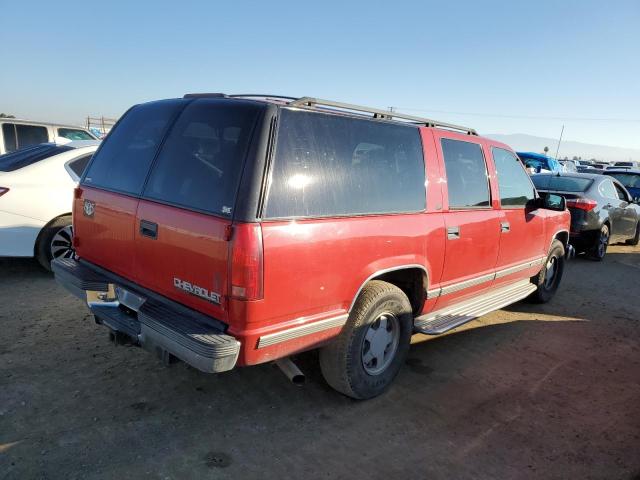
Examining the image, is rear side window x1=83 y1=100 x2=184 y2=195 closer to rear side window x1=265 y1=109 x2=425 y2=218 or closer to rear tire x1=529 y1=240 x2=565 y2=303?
rear side window x1=265 y1=109 x2=425 y2=218

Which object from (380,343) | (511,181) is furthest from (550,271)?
→ (380,343)

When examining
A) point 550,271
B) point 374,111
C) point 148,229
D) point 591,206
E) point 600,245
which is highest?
point 374,111

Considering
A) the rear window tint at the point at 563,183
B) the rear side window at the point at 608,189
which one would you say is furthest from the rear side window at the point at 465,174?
the rear side window at the point at 608,189

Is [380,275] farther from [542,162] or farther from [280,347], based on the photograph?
[542,162]

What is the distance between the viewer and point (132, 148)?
3.29 meters

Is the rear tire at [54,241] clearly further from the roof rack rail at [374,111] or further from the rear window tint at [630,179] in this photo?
the rear window tint at [630,179]

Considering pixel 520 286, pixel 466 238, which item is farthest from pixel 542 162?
pixel 466 238

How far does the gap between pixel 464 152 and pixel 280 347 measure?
256 cm

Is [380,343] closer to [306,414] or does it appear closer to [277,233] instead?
[306,414]

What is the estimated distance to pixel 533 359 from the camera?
14.1 ft

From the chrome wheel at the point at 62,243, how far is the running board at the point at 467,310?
4136 millimetres

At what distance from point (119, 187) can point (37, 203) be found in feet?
8.67

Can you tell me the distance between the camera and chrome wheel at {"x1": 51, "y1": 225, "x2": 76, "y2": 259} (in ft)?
17.5

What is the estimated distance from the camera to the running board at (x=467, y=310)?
12.0 feet
